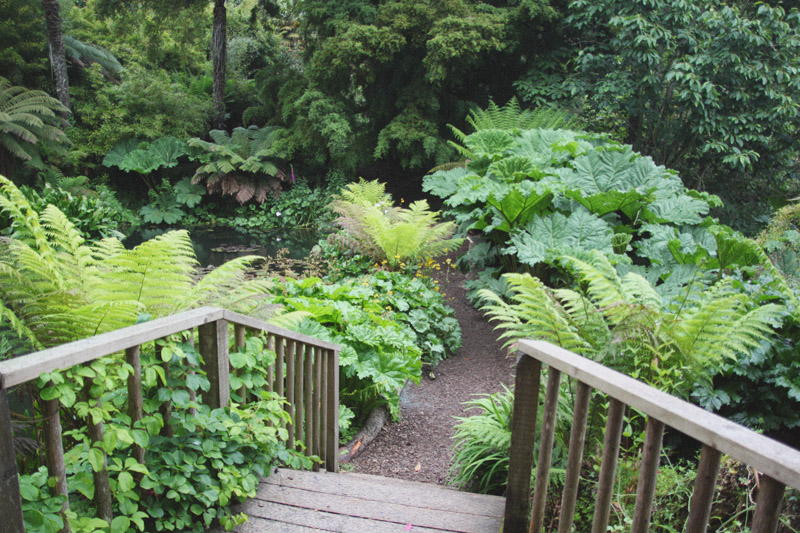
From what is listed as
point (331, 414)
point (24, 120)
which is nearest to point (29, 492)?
point (331, 414)

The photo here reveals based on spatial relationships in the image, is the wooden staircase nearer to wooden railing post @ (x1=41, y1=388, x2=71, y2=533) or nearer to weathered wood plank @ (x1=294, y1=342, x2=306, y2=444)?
weathered wood plank @ (x1=294, y1=342, x2=306, y2=444)

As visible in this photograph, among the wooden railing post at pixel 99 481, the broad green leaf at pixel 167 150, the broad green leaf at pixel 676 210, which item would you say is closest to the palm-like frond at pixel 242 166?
the broad green leaf at pixel 167 150

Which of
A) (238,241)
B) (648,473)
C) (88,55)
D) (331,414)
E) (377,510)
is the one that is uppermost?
(88,55)

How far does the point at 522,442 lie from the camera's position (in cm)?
163

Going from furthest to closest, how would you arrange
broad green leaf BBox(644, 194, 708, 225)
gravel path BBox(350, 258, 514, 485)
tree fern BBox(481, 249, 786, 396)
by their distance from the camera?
broad green leaf BBox(644, 194, 708, 225)
gravel path BBox(350, 258, 514, 485)
tree fern BBox(481, 249, 786, 396)

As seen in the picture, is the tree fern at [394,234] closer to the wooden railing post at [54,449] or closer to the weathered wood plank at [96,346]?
the weathered wood plank at [96,346]

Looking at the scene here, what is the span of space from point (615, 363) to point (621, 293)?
497 millimetres

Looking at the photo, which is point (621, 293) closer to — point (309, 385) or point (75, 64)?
point (309, 385)

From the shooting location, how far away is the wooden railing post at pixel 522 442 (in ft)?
5.16

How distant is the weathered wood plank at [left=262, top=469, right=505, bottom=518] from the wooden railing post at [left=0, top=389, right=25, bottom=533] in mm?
942

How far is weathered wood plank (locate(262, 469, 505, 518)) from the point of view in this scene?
1.95 metres

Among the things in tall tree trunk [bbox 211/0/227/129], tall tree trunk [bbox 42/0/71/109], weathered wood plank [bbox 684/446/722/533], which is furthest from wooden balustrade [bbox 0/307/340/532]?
tall tree trunk [bbox 211/0/227/129]

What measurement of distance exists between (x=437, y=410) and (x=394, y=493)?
1.80 metres

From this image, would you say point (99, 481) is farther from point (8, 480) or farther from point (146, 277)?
point (146, 277)
